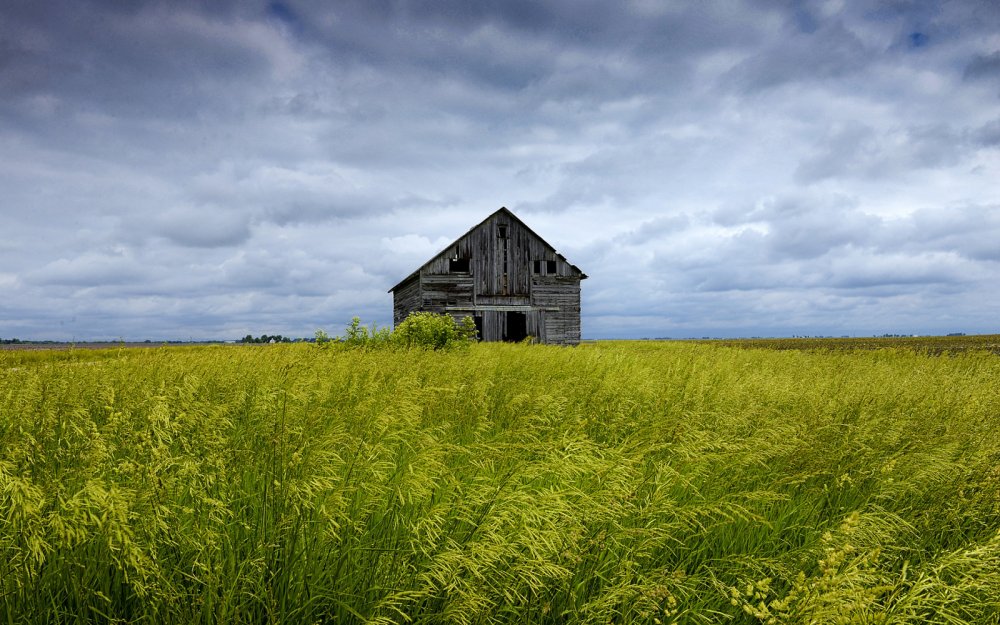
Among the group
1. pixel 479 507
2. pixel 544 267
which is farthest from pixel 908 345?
pixel 479 507

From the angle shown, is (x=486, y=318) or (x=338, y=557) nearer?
(x=338, y=557)

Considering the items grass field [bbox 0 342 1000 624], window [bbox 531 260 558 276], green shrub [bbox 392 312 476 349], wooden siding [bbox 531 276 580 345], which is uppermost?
window [bbox 531 260 558 276]

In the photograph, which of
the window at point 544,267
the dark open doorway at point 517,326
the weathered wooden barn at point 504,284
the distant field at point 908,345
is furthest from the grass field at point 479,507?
the distant field at point 908,345

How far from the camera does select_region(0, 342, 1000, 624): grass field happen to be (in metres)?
2.31

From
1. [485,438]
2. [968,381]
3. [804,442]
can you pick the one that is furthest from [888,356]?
[485,438]

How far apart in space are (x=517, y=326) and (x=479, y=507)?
23.7 metres

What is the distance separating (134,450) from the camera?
3215 mm

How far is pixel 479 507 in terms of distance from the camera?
2900 mm

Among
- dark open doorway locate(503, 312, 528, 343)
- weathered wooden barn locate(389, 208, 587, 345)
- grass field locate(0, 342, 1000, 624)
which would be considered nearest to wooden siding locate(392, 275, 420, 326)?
weathered wooden barn locate(389, 208, 587, 345)

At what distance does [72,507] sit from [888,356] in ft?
72.5

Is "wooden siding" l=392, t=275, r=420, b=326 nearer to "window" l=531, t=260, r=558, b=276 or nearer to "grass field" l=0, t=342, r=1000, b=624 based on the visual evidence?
"window" l=531, t=260, r=558, b=276

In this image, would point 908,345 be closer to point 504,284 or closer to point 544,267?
point 544,267

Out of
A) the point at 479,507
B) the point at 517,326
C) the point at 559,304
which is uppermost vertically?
the point at 559,304

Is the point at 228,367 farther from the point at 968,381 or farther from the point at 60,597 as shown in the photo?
the point at 968,381
